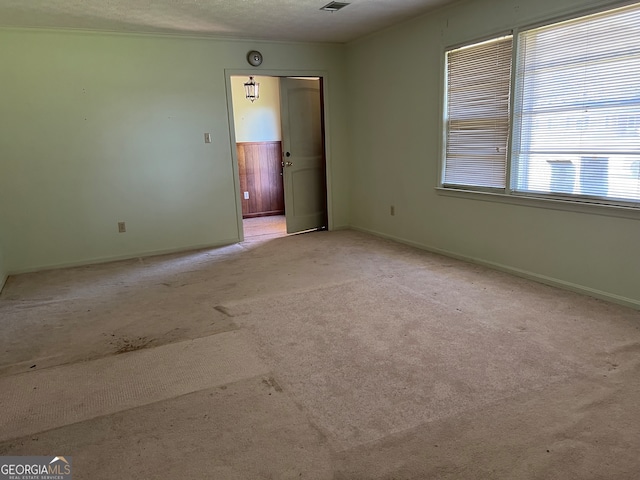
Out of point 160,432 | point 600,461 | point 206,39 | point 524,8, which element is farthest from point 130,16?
point 600,461

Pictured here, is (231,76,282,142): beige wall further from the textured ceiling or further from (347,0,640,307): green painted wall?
the textured ceiling

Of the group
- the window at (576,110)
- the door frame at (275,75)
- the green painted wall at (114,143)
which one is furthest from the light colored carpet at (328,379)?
the door frame at (275,75)

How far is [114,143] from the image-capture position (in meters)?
4.98

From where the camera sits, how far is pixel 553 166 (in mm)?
3666

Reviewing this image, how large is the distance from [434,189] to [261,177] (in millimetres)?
3744

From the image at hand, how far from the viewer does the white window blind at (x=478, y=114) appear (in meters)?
4.01

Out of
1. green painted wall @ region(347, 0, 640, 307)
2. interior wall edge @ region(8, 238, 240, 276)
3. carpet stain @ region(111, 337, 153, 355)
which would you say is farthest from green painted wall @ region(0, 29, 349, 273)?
carpet stain @ region(111, 337, 153, 355)

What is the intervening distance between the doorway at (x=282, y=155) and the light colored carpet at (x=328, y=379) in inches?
93.7

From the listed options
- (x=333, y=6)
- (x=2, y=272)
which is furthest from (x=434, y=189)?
(x=2, y=272)

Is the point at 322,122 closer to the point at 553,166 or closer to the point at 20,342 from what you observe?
the point at 553,166

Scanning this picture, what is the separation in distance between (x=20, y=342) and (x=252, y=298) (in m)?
1.62

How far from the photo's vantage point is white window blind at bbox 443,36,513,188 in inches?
158

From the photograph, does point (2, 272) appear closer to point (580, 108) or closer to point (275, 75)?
point (275, 75)

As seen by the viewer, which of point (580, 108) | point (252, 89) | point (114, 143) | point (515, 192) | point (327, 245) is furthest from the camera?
point (252, 89)
